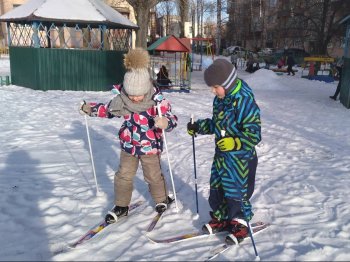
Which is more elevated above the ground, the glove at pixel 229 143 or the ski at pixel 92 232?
the glove at pixel 229 143

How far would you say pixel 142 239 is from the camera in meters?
3.74

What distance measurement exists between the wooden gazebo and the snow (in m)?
4.76

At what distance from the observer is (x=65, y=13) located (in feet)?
46.2

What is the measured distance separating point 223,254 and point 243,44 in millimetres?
54291

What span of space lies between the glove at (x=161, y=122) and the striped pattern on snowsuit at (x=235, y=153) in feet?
1.22

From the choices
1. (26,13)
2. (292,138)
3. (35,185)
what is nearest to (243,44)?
(26,13)

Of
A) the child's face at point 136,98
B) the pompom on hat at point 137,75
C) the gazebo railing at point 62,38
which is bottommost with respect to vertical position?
the child's face at point 136,98

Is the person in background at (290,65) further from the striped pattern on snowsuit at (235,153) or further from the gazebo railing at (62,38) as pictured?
the striped pattern on snowsuit at (235,153)

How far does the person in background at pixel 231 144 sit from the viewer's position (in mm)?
3234

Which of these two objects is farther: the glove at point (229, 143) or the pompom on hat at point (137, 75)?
the pompom on hat at point (137, 75)

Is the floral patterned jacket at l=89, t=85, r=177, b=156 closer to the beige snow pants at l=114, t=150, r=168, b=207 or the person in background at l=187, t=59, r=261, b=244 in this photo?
the beige snow pants at l=114, t=150, r=168, b=207

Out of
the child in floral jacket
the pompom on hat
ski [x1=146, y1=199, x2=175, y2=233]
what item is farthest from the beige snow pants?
the pompom on hat

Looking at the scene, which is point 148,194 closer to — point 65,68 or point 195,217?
point 195,217

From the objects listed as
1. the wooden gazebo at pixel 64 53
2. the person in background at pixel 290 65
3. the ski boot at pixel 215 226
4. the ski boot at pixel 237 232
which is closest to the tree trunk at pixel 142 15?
the wooden gazebo at pixel 64 53
